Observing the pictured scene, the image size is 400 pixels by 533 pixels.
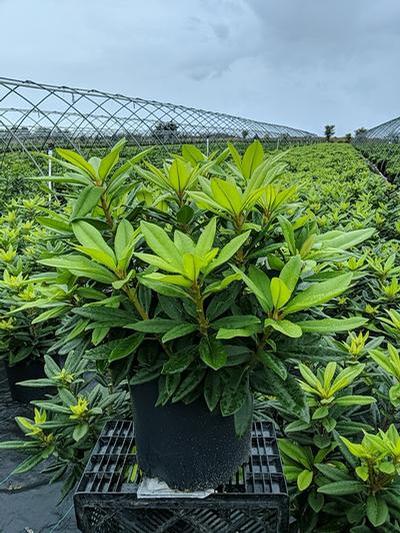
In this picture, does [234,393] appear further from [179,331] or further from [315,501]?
[315,501]

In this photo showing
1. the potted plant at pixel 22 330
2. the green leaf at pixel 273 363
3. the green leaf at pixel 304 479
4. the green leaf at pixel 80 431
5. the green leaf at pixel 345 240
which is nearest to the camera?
the green leaf at pixel 273 363

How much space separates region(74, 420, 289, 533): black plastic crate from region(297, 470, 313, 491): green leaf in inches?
3.4

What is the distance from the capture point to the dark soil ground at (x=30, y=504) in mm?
1909

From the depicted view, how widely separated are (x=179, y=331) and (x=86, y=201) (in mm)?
326

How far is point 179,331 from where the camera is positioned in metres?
0.85

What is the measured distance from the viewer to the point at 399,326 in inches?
55.7

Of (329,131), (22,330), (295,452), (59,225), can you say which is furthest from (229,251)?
(329,131)

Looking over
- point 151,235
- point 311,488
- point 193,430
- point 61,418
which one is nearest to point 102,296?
point 151,235

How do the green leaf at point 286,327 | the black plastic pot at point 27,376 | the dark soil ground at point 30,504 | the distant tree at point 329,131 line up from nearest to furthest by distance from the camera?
the green leaf at point 286,327 → the dark soil ground at point 30,504 → the black plastic pot at point 27,376 → the distant tree at point 329,131

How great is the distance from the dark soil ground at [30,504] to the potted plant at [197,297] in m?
1.10

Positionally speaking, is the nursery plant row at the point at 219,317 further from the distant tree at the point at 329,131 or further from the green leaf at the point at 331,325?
the distant tree at the point at 329,131

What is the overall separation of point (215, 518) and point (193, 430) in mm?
222

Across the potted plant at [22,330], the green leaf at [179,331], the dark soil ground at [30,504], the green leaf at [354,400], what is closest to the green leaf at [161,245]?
the green leaf at [179,331]

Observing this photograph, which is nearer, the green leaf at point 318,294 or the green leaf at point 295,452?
the green leaf at point 318,294
